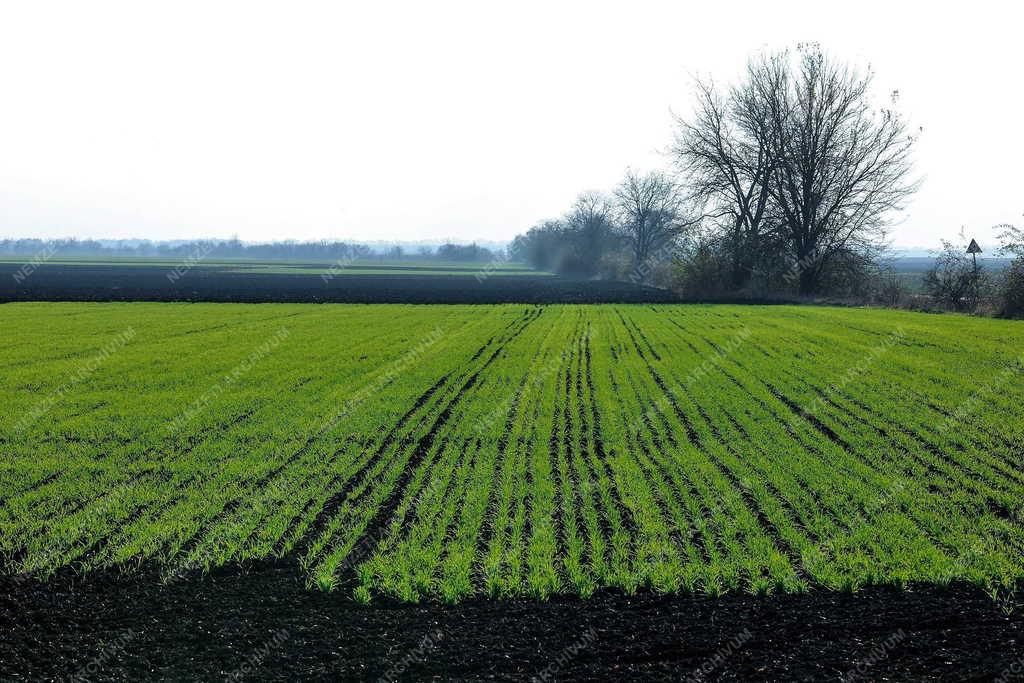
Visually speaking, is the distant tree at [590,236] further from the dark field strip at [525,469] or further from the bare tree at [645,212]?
the dark field strip at [525,469]

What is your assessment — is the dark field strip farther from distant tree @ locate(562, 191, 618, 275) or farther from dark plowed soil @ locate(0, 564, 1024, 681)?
distant tree @ locate(562, 191, 618, 275)

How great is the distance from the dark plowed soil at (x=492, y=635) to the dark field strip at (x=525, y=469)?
32cm

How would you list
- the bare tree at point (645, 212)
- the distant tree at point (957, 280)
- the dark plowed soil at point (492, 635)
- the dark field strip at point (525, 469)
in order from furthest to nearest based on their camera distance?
the bare tree at point (645, 212) < the distant tree at point (957, 280) < the dark field strip at point (525, 469) < the dark plowed soil at point (492, 635)

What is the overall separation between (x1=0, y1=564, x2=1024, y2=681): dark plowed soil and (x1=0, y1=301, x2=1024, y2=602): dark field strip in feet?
1.04

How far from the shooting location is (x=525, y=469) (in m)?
9.81

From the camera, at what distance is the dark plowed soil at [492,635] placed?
5.29 metres

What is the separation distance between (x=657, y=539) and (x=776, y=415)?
662 cm

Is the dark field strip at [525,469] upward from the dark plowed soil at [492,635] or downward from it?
upward

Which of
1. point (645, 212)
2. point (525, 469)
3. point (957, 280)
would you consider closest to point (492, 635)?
point (525, 469)

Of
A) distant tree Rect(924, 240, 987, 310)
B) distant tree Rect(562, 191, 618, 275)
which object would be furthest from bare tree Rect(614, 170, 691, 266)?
distant tree Rect(924, 240, 987, 310)

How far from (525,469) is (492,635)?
4.10 m

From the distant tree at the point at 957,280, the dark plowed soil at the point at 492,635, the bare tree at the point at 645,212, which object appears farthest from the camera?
the bare tree at the point at 645,212

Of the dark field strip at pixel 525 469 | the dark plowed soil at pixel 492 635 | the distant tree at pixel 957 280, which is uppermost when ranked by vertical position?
the distant tree at pixel 957 280

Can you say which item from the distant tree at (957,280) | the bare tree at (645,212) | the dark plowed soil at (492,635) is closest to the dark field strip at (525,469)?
the dark plowed soil at (492,635)
